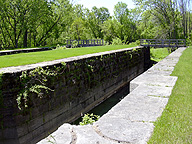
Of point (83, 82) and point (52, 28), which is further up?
point (52, 28)

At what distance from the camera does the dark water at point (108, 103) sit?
399 inches

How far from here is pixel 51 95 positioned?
287 inches

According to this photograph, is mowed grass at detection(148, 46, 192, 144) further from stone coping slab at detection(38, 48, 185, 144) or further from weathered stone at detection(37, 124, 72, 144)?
weathered stone at detection(37, 124, 72, 144)

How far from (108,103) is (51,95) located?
4.95 meters

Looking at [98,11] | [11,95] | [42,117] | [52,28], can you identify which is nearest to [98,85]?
[42,117]

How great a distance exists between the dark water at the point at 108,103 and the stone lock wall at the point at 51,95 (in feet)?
0.85

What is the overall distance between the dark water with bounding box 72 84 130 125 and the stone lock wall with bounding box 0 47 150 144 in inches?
10.2

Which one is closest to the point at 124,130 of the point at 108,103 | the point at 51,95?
the point at 51,95

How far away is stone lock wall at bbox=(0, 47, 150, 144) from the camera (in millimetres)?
5984

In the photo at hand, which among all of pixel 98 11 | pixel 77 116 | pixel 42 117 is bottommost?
pixel 77 116

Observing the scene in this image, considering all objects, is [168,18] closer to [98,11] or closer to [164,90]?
[98,11]

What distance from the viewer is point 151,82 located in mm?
6016

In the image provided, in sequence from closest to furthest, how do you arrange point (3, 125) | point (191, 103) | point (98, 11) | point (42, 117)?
point (191, 103)
point (3, 125)
point (42, 117)
point (98, 11)

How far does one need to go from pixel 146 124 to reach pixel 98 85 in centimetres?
776
